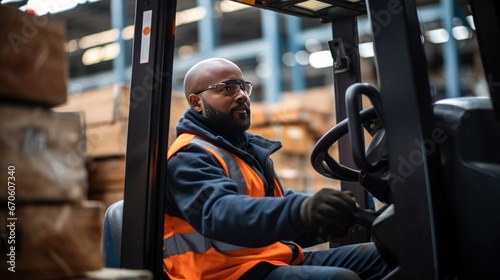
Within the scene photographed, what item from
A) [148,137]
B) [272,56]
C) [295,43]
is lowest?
[148,137]

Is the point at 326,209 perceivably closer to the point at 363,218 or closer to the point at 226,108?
the point at 363,218

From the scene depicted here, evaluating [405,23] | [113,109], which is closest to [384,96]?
[405,23]

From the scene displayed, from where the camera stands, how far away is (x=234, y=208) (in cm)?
223

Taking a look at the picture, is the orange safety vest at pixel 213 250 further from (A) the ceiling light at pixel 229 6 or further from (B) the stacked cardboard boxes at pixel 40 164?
(A) the ceiling light at pixel 229 6

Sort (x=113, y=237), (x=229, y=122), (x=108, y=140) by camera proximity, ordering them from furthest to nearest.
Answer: (x=108, y=140), (x=229, y=122), (x=113, y=237)

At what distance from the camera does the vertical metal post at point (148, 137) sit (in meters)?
2.39

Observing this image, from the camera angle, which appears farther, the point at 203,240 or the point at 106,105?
the point at 106,105

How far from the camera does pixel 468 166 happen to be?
84.4 inches

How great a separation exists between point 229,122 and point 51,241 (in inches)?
52.8

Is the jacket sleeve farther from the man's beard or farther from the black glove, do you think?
the man's beard

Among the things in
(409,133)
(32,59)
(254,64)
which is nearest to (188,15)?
(254,64)

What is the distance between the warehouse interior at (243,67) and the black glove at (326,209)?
608 millimetres

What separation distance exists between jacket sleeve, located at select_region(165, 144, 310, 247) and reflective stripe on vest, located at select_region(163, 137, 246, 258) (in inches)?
3.1

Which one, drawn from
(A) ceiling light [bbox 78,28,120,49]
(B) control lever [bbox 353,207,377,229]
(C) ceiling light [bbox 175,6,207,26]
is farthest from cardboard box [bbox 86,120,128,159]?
(A) ceiling light [bbox 78,28,120,49]
